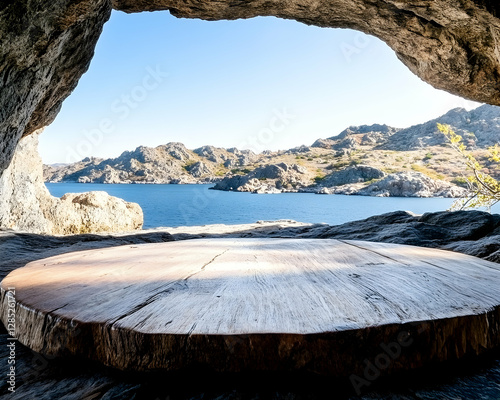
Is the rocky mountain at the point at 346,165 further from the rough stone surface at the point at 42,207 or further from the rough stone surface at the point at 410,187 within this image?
the rough stone surface at the point at 42,207

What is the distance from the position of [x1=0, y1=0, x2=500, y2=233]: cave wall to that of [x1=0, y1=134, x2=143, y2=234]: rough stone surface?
10.2 feet

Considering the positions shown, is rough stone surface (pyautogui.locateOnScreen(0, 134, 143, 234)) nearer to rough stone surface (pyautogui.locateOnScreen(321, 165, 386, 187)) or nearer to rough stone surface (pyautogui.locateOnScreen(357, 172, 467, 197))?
rough stone surface (pyautogui.locateOnScreen(357, 172, 467, 197))

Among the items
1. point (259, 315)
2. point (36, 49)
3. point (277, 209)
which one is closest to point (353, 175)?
point (277, 209)

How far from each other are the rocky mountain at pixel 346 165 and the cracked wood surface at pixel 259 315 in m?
53.6

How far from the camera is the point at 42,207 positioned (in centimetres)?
891

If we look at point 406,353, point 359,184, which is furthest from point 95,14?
point 359,184

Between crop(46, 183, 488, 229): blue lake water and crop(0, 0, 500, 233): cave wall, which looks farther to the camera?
crop(46, 183, 488, 229): blue lake water

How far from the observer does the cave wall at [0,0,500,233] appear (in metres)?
3.30

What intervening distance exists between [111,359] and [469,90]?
7.12 m

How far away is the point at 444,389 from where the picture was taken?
0.78 metres

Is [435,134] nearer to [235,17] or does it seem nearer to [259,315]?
[235,17]

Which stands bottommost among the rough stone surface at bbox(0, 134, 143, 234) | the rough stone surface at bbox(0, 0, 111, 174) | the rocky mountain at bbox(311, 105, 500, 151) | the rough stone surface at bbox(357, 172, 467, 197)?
the rough stone surface at bbox(357, 172, 467, 197)

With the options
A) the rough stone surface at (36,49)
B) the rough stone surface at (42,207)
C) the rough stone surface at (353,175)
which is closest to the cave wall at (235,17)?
the rough stone surface at (36,49)

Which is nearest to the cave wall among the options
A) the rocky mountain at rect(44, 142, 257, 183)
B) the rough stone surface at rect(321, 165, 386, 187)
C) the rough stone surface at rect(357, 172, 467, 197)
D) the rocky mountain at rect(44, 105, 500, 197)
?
the rocky mountain at rect(44, 105, 500, 197)
